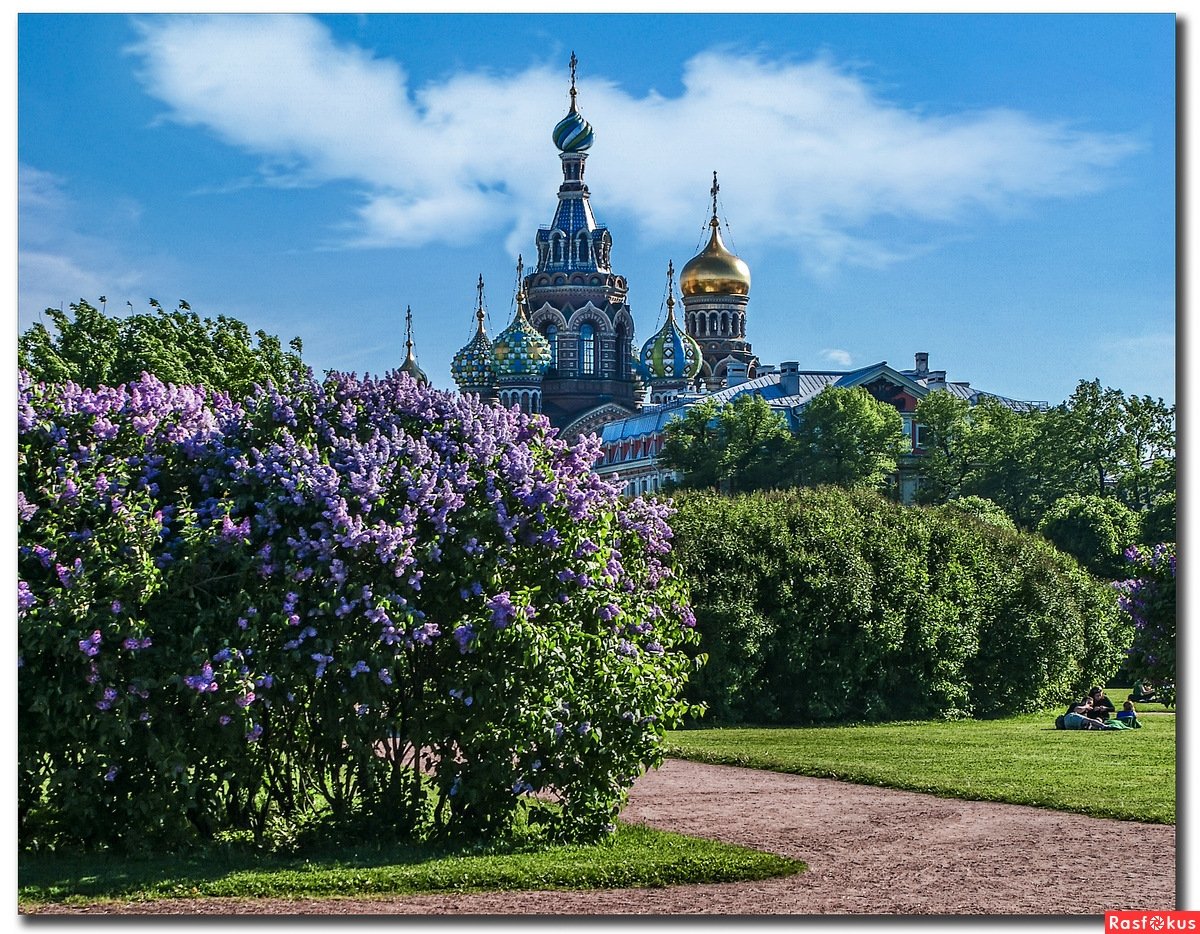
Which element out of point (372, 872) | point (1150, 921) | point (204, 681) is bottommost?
point (1150, 921)

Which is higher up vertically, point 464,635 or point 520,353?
point 520,353

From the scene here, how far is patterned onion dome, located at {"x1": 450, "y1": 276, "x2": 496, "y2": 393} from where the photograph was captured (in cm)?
9181

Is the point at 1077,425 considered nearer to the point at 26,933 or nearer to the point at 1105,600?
the point at 1105,600

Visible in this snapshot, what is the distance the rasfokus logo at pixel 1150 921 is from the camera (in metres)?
9.20

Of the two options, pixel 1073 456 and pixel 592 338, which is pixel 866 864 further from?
pixel 592 338

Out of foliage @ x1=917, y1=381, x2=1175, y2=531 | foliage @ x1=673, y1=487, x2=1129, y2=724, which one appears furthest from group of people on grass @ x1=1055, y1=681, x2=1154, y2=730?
foliage @ x1=917, y1=381, x2=1175, y2=531

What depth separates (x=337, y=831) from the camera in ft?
36.7

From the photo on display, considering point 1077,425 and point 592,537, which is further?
point 1077,425

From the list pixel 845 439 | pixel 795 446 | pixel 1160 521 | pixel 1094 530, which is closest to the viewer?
pixel 1160 521

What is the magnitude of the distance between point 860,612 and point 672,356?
72.1m

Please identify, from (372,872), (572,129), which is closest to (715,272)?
(572,129)

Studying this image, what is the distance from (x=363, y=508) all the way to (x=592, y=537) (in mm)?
1593

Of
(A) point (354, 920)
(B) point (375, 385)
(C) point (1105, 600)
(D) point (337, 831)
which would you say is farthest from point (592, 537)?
(C) point (1105, 600)

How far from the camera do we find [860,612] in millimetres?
24797
